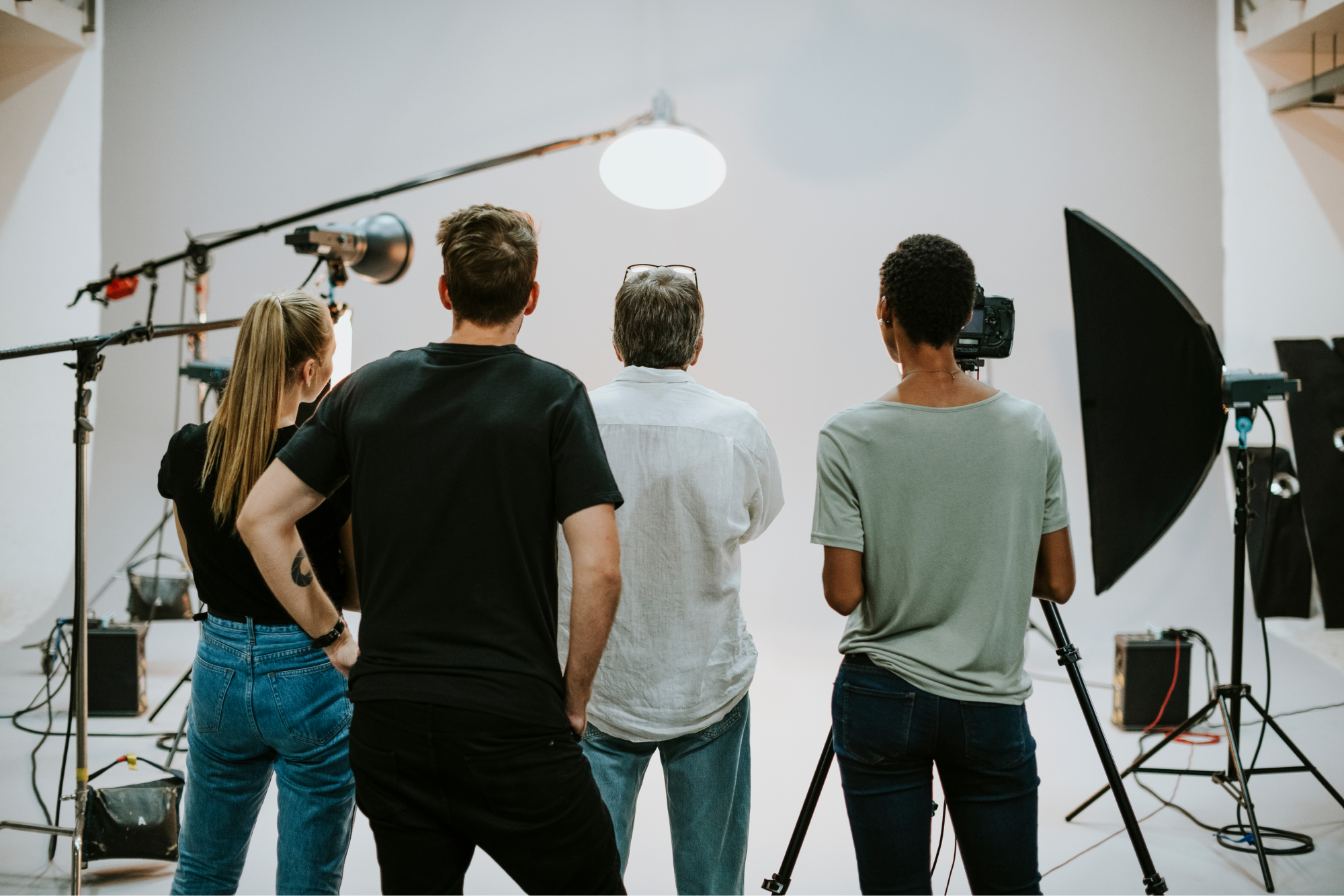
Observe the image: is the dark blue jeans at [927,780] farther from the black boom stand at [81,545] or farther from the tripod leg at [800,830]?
the black boom stand at [81,545]

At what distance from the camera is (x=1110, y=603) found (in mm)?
4090

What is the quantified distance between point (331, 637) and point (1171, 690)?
2.82 meters

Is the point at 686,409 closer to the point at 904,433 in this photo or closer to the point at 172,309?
the point at 904,433

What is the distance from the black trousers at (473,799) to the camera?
888mm

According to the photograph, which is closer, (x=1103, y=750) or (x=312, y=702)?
(x=312, y=702)

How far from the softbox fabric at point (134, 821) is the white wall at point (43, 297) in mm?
2650

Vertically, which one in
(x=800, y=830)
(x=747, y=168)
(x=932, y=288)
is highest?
(x=747, y=168)

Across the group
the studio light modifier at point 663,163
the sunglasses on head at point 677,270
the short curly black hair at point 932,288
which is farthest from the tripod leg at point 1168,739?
the studio light modifier at point 663,163

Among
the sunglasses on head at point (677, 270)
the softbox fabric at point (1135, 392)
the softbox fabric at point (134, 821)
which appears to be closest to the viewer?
the sunglasses on head at point (677, 270)

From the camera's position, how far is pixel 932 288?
1.05 m

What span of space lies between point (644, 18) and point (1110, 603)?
3660 mm

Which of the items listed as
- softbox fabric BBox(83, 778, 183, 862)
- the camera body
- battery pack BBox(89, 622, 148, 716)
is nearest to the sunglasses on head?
the camera body

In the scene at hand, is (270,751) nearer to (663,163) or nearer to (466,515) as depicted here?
(466,515)

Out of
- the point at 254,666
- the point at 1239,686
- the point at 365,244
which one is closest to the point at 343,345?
the point at 365,244
